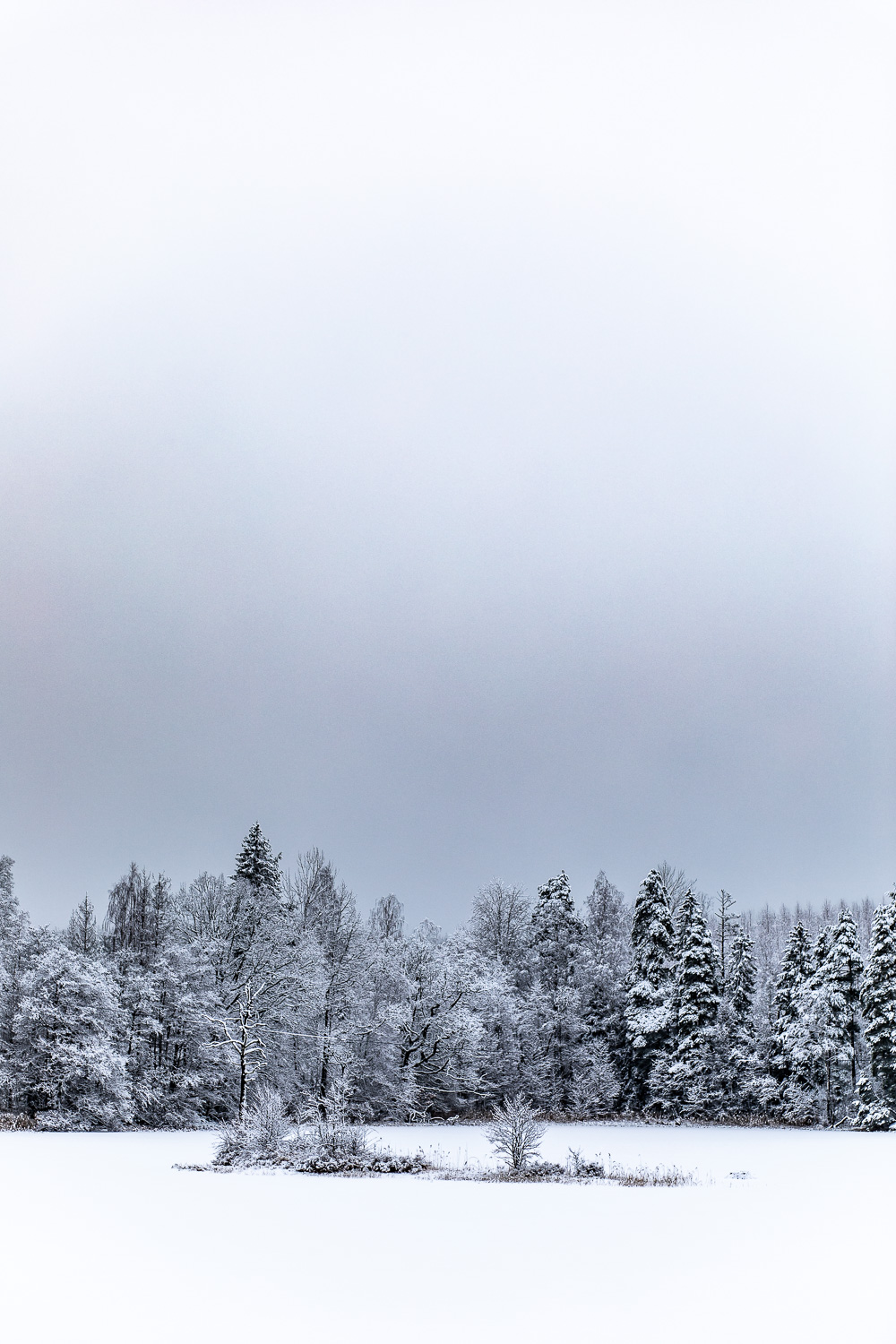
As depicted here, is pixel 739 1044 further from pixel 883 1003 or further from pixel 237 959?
pixel 237 959

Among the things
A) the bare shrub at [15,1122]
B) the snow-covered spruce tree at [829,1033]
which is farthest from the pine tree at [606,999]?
the bare shrub at [15,1122]

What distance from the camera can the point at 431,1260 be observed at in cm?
1170

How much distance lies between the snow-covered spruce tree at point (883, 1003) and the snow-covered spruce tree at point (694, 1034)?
6845 mm

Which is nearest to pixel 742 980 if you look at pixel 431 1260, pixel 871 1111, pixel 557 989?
pixel 557 989

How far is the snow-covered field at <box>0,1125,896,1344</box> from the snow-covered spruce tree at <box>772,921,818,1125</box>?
80.9 feet

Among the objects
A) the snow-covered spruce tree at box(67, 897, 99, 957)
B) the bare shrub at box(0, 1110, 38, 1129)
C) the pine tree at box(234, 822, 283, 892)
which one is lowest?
the bare shrub at box(0, 1110, 38, 1129)

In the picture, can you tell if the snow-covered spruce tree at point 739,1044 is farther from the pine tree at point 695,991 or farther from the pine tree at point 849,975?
the pine tree at point 849,975

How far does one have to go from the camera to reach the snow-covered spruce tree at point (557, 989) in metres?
47.8

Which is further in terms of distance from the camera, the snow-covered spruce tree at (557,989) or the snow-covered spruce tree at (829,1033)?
the snow-covered spruce tree at (557,989)

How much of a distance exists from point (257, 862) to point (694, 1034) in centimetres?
2523

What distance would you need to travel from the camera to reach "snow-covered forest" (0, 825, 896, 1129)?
37.2m

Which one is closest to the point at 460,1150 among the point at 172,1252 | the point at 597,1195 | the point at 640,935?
the point at 597,1195

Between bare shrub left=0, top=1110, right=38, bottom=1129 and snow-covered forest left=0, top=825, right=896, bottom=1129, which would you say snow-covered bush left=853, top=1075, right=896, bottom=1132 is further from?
bare shrub left=0, top=1110, right=38, bottom=1129

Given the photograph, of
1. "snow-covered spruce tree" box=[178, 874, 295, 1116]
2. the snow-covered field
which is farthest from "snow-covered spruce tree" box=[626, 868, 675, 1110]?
the snow-covered field
